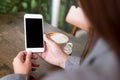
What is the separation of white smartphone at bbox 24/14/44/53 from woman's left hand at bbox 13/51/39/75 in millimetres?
38

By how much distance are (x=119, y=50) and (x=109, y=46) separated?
0.02 meters

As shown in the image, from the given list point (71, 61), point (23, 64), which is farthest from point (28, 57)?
point (71, 61)

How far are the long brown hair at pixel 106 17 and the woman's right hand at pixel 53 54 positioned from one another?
638 mm

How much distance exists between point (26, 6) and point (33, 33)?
53.8 inches

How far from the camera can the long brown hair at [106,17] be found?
399 mm

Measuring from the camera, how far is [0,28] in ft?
4.28

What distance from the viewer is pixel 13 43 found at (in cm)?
116

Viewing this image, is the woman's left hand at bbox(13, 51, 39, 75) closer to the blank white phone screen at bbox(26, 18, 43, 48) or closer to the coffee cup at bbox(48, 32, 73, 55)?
the blank white phone screen at bbox(26, 18, 43, 48)

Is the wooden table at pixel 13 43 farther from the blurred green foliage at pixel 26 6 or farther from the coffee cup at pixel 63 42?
the blurred green foliage at pixel 26 6

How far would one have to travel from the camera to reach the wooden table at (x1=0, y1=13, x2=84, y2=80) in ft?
3.27

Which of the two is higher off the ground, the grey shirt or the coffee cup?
the grey shirt

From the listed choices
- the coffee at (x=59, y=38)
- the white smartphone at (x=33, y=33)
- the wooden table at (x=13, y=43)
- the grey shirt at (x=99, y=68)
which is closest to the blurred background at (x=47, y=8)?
the wooden table at (x=13, y=43)

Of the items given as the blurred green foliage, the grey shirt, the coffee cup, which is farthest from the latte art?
the blurred green foliage

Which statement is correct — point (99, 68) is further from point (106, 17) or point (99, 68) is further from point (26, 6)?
point (26, 6)
